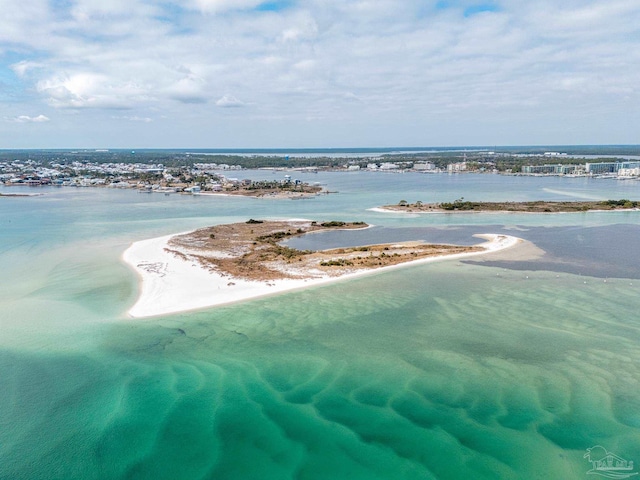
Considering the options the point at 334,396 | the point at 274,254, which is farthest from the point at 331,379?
the point at 274,254

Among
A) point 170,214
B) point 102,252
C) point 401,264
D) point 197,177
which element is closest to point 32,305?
point 102,252

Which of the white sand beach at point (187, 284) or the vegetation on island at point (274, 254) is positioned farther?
the vegetation on island at point (274, 254)

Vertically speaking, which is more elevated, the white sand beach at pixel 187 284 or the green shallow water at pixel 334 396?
the white sand beach at pixel 187 284

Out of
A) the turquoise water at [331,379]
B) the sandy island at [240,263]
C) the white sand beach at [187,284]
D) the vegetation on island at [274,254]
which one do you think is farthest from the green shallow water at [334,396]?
the vegetation on island at [274,254]

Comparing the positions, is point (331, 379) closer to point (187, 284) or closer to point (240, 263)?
point (187, 284)

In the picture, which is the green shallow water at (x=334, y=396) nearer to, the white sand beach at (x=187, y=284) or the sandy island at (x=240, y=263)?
the white sand beach at (x=187, y=284)

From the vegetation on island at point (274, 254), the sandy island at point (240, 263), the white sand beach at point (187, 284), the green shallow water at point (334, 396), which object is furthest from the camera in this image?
the vegetation on island at point (274, 254)

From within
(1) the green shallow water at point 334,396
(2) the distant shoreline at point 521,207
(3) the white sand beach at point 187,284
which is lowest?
(1) the green shallow water at point 334,396
